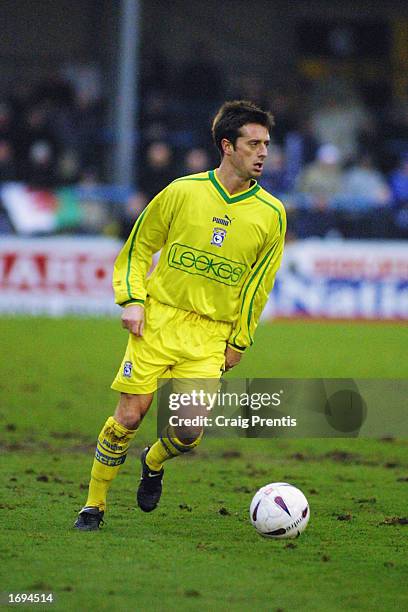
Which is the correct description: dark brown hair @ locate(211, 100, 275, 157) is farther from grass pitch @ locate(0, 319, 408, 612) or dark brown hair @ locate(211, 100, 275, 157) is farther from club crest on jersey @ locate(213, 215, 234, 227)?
grass pitch @ locate(0, 319, 408, 612)

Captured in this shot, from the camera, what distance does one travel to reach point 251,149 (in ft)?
21.2

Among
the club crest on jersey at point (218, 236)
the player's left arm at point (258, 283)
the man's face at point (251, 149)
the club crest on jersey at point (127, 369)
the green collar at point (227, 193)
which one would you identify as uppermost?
the man's face at point (251, 149)

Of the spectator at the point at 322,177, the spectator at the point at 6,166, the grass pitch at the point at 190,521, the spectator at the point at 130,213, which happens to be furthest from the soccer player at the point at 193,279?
the spectator at the point at 6,166

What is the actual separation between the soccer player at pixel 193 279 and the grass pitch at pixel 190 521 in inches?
20.3

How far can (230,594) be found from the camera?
517 centimetres

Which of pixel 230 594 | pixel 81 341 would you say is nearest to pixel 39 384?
pixel 81 341

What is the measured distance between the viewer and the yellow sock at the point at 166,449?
21.5ft

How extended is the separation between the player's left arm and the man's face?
323 millimetres

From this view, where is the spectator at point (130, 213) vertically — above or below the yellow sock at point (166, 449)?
above

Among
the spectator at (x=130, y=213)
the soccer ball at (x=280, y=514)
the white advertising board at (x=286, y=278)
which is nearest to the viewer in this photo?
the soccer ball at (x=280, y=514)

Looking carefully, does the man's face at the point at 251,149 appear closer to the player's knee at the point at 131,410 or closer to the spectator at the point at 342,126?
the player's knee at the point at 131,410

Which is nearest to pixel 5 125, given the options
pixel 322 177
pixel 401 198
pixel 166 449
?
pixel 322 177

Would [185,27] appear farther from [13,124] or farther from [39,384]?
[39,384]

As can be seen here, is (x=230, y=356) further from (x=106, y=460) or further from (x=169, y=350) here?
(x=106, y=460)
